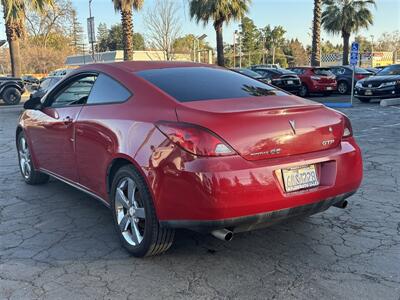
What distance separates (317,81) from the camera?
20.1 metres

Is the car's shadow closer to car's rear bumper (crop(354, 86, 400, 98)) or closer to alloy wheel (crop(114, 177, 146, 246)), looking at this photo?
alloy wheel (crop(114, 177, 146, 246))

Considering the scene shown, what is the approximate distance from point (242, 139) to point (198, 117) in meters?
0.34

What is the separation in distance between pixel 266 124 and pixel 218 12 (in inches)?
1042

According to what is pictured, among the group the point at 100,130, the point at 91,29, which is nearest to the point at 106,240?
the point at 100,130

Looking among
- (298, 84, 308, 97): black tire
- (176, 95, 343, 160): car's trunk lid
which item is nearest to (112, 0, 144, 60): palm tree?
(298, 84, 308, 97): black tire

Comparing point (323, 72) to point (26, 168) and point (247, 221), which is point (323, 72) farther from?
point (247, 221)

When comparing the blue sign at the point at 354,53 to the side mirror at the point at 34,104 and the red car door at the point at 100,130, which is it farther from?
the red car door at the point at 100,130

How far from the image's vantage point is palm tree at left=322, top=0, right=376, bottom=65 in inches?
1363

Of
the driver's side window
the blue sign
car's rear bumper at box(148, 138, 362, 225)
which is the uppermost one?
the blue sign

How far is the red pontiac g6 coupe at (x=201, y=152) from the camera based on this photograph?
119 inches

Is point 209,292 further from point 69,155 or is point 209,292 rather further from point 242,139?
point 69,155

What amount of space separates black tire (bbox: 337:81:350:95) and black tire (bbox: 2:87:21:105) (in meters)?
14.5

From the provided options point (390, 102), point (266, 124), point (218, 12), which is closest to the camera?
point (266, 124)

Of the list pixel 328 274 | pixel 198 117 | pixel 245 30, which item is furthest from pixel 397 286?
pixel 245 30
